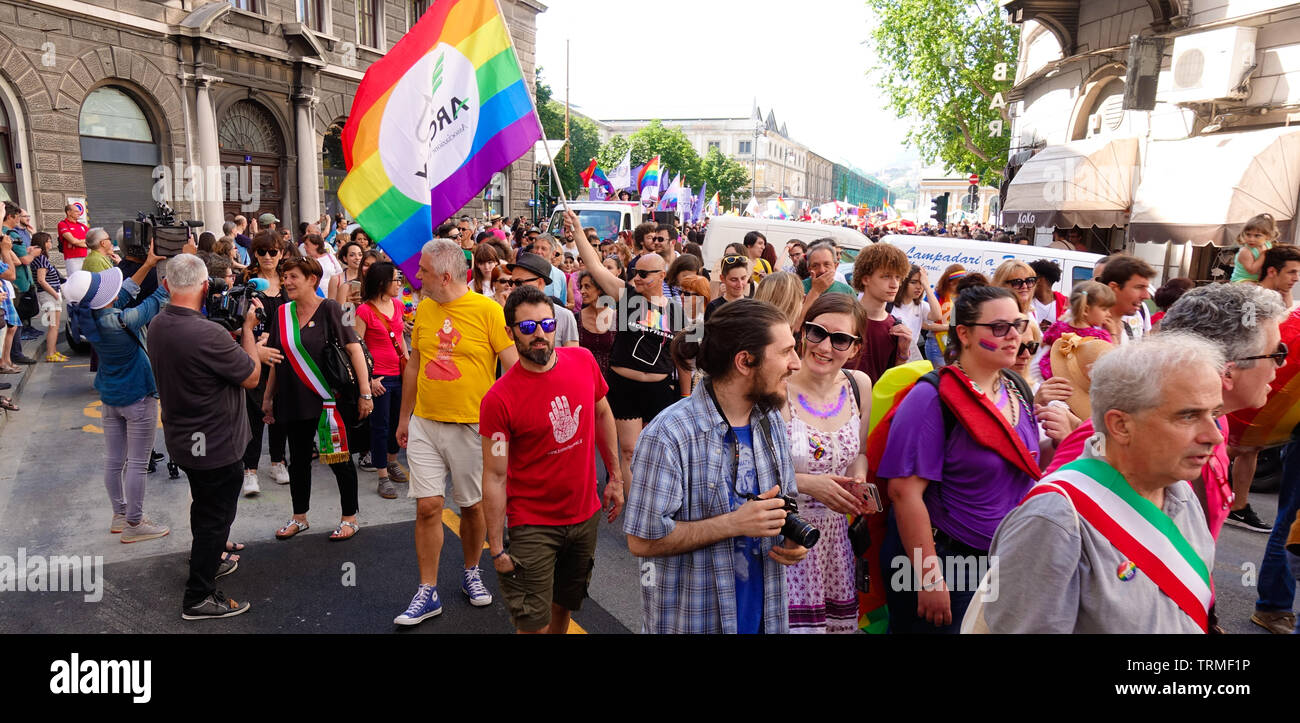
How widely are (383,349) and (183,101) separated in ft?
51.8

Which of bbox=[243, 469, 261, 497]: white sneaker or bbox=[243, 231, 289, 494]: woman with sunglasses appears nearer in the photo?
bbox=[243, 231, 289, 494]: woman with sunglasses

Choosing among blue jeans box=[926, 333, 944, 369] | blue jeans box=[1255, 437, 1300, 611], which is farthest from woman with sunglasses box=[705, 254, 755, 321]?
blue jeans box=[1255, 437, 1300, 611]

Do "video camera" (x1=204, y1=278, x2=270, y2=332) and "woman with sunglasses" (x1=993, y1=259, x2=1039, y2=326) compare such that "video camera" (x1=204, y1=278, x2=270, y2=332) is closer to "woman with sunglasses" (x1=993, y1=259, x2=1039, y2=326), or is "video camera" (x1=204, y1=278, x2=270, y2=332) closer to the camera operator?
the camera operator

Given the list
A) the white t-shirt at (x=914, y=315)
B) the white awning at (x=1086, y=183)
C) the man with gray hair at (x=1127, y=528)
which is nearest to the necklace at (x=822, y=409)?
the man with gray hair at (x=1127, y=528)

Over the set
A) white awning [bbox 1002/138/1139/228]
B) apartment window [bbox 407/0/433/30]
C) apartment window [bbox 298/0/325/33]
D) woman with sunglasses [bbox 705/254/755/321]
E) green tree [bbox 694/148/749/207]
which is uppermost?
green tree [bbox 694/148/749/207]

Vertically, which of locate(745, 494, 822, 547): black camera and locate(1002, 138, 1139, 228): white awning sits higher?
locate(1002, 138, 1139, 228): white awning

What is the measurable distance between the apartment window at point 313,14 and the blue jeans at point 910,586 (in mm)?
23026

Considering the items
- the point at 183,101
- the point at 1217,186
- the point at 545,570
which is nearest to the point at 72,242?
the point at 183,101

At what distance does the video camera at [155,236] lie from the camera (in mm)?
5336

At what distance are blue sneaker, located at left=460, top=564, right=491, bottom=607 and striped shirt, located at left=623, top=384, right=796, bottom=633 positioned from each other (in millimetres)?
2100

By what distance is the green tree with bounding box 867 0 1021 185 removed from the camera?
92.5 ft

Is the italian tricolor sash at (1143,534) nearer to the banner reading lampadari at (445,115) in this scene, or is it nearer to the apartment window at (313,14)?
the banner reading lampadari at (445,115)
